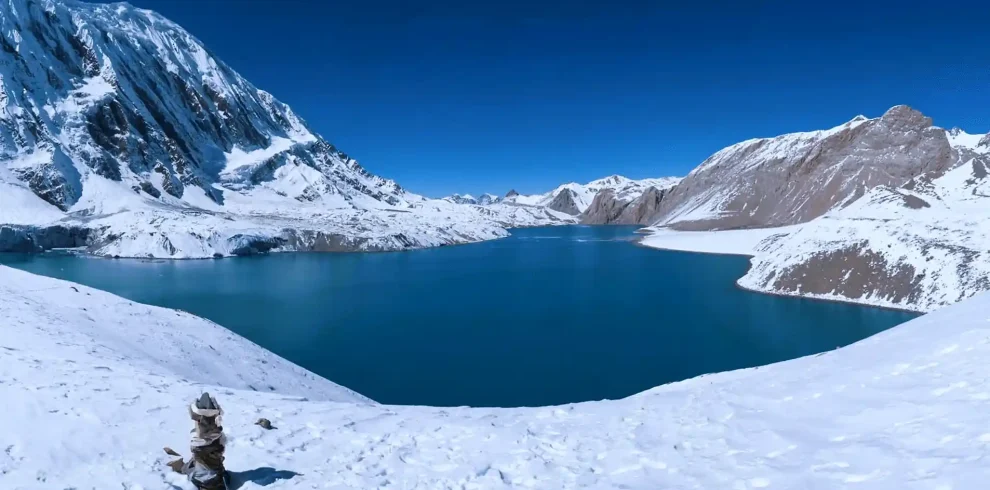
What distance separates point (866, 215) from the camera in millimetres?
86625

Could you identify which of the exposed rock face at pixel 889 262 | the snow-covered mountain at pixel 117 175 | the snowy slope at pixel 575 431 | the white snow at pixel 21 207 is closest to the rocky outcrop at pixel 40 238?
the snow-covered mountain at pixel 117 175

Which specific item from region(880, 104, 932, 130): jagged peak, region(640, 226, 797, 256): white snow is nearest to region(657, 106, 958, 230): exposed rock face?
region(880, 104, 932, 130): jagged peak

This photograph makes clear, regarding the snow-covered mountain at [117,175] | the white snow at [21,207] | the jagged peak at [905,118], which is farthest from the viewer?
the jagged peak at [905,118]

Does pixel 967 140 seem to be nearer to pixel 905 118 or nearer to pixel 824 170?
pixel 905 118

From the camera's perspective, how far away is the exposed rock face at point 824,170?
143m

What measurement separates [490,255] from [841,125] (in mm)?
141293

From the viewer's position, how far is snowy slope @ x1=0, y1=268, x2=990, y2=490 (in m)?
7.61

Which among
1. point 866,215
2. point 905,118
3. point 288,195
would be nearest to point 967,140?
point 905,118

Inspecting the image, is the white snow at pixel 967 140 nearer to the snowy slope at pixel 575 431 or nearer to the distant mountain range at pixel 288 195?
the distant mountain range at pixel 288 195

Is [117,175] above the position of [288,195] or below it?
above

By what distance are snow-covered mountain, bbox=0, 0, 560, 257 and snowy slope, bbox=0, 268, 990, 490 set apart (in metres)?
100

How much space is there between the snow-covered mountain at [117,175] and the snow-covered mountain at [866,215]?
80954 millimetres

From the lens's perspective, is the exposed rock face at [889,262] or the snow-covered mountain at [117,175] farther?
the snow-covered mountain at [117,175]

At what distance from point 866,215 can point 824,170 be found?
86.2 m
